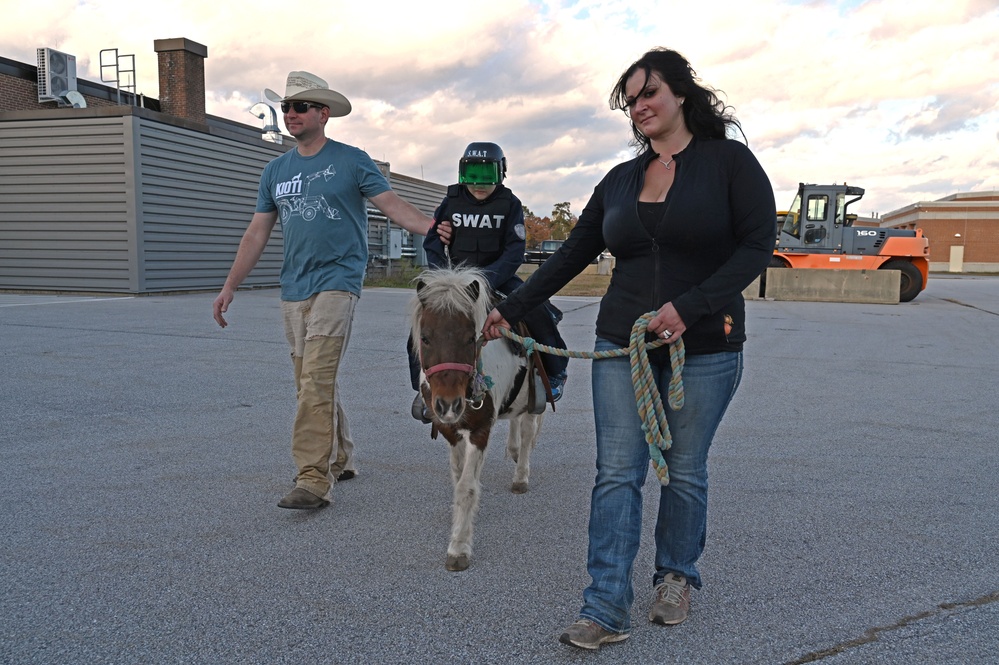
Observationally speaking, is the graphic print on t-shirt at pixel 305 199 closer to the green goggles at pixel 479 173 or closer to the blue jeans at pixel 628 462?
the green goggles at pixel 479 173

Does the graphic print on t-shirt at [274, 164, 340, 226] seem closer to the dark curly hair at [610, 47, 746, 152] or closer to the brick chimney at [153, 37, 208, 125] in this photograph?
the dark curly hair at [610, 47, 746, 152]

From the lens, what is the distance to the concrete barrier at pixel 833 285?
71.1 ft

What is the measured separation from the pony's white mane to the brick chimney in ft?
69.9

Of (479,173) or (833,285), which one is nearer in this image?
(479,173)

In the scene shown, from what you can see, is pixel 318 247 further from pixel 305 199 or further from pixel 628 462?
pixel 628 462

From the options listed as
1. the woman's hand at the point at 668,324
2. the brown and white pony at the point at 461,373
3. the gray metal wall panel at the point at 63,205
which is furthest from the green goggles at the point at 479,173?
the gray metal wall panel at the point at 63,205

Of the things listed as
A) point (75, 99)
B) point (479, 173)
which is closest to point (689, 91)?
point (479, 173)

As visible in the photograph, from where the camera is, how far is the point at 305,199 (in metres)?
4.55

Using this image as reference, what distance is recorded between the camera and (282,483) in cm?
493

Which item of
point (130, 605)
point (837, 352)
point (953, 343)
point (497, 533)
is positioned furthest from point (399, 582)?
point (953, 343)

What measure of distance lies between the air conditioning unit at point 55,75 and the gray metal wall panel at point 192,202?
191 inches

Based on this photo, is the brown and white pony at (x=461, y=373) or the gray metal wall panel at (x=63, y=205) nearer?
the brown and white pony at (x=461, y=373)

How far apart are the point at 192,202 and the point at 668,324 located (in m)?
19.1

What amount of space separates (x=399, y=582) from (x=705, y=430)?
1557mm
